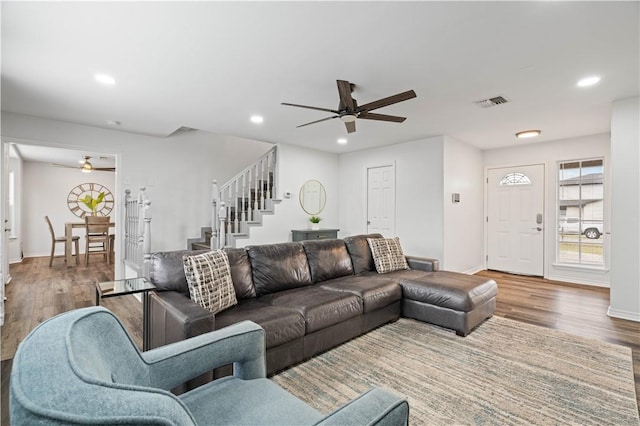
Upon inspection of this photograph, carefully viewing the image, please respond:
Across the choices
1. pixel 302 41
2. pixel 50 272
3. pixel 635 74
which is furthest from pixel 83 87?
pixel 635 74

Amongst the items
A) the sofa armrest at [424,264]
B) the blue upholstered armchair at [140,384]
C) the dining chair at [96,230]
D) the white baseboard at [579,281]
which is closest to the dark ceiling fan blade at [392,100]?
the sofa armrest at [424,264]

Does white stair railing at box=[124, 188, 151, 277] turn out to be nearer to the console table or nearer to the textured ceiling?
the textured ceiling

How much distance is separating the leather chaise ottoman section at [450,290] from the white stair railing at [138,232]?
3.09 metres

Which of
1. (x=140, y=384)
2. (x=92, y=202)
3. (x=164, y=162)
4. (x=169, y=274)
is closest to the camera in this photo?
(x=140, y=384)

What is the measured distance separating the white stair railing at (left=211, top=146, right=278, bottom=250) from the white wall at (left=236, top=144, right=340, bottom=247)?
6.8 inches

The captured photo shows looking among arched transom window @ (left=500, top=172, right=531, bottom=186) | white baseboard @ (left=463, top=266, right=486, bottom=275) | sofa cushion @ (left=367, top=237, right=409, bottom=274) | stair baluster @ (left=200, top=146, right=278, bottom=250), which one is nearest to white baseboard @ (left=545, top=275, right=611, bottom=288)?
white baseboard @ (left=463, top=266, right=486, bottom=275)

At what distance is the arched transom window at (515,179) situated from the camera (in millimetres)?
5985

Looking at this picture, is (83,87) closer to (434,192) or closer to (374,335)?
(374,335)

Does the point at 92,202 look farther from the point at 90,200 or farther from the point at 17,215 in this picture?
the point at 17,215

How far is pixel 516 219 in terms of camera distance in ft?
20.0

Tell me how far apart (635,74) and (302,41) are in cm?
317

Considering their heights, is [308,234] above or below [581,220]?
below

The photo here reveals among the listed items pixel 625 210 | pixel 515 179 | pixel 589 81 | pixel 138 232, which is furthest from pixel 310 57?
pixel 515 179

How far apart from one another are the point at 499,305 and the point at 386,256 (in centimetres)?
162
